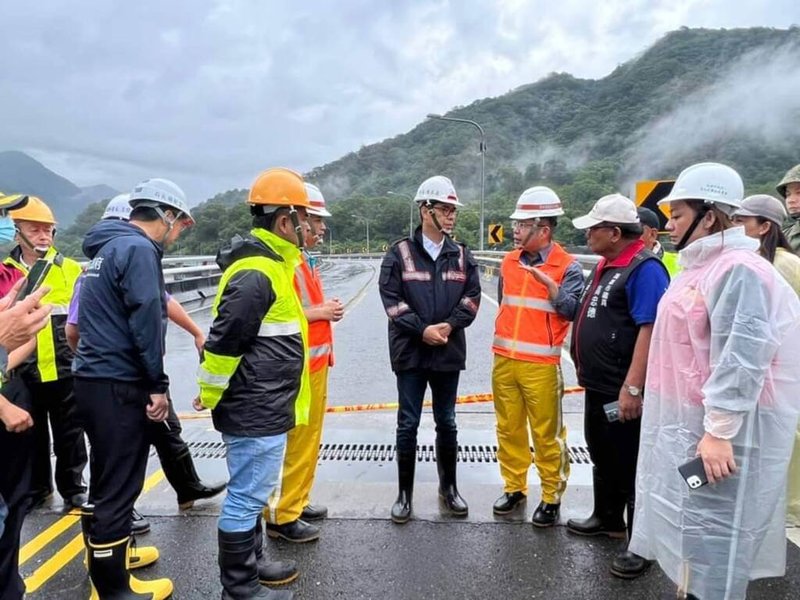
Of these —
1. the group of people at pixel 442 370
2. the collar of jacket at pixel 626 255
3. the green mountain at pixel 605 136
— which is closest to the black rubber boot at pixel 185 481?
the group of people at pixel 442 370

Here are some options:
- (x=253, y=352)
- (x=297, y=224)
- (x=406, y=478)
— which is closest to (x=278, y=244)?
(x=297, y=224)

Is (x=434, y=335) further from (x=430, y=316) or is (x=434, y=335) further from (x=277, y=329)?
(x=277, y=329)

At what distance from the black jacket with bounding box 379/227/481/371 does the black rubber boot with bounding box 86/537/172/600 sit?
5.86 feet

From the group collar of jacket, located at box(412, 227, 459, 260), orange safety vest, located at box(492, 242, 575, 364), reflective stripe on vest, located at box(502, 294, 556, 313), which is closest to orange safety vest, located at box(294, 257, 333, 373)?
collar of jacket, located at box(412, 227, 459, 260)

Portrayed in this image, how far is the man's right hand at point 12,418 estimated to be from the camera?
7.07 feet

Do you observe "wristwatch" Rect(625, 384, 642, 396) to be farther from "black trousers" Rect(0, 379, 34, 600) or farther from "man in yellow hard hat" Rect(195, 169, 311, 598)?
"black trousers" Rect(0, 379, 34, 600)

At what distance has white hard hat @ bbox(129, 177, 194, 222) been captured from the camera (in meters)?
2.63

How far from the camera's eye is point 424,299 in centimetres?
358

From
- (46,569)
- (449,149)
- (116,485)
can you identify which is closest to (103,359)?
(116,485)

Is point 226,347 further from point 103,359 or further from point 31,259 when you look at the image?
point 31,259

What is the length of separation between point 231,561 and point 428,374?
1624mm

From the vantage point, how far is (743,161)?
9506 centimetres

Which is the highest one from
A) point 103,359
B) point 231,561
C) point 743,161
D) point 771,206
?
point 743,161

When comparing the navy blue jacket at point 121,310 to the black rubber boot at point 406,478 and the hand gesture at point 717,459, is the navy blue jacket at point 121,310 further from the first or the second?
the hand gesture at point 717,459
